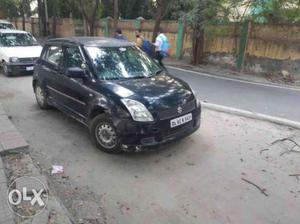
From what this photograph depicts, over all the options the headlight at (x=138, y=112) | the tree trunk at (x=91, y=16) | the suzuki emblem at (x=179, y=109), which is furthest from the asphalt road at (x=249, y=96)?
the tree trunk at (x=91, y=16)

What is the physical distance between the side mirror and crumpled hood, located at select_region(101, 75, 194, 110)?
21.0 inches

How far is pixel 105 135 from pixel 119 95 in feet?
2.28

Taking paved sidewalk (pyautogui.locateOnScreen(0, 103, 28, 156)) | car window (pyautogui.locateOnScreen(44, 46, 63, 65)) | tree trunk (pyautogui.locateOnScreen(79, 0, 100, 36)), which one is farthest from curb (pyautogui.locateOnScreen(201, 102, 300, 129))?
tree trunk (pyautogui.locateOnScreen(79, 0, 100, 36))

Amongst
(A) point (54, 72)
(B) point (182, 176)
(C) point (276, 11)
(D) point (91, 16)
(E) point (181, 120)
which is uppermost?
(C) point (276, 11)

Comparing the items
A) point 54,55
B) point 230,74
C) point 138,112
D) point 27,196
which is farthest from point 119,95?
point 230,74

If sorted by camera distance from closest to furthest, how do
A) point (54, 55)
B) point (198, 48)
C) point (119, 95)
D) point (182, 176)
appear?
1. point (182, 176)
2. point (119, 95)
3. point (54, 55)
4. point (198, 48)

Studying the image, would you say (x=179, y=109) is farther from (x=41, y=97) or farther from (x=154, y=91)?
(x=41, y=97)

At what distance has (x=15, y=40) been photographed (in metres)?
11.2

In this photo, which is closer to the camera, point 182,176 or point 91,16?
point 182,176

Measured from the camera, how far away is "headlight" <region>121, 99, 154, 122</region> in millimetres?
4059

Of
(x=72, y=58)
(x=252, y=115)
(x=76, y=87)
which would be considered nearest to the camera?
(x=76, y=87)

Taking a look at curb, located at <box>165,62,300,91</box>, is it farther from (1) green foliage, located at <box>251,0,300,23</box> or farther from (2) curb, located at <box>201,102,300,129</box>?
(2) curb, located at <box>201,102,300,129</box>

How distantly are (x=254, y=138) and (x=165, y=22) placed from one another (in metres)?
12.6

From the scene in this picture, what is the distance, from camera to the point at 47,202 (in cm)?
314
